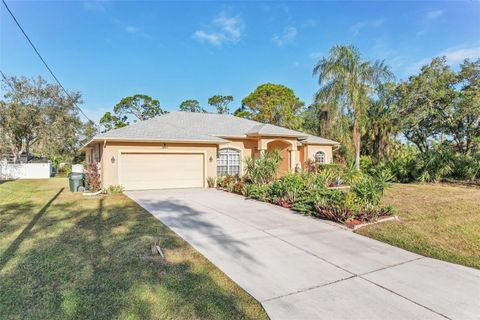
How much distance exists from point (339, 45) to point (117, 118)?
33.4 metres

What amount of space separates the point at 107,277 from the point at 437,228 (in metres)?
7.60

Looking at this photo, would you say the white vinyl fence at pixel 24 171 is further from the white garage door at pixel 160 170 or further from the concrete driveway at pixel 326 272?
the concrete driveway at pixel 326 272

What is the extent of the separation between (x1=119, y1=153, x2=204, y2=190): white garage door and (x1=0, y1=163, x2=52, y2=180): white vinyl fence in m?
16.1

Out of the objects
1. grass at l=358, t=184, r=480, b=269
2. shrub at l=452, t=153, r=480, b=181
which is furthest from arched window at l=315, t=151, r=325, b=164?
grass at l=358, t=184, r=480, b=269

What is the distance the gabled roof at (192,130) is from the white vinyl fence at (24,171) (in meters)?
14.1

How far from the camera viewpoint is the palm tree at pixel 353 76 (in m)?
20.0

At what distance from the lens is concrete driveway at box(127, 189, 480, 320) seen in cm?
345

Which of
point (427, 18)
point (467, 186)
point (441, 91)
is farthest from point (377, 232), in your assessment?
point (441, 91)

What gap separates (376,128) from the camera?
22.3 meters

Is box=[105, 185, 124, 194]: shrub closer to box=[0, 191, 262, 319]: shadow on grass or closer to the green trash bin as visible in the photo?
the green trash bin

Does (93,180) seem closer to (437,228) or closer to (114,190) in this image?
(114,190)

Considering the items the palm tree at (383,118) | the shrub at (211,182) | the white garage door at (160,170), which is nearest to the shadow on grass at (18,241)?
the white garage door at (160,170)

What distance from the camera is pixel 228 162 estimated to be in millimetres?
17562

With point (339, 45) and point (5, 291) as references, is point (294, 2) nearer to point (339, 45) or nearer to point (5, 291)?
point (339, 45)
